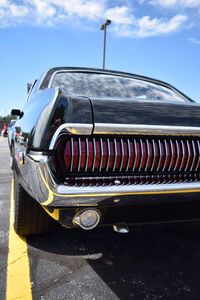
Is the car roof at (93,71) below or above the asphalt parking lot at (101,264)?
above

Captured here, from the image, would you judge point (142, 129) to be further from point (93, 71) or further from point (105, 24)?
point (105, 24)

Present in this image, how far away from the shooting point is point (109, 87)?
2973mm

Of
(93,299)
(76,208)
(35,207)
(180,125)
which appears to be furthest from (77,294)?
(180,125)

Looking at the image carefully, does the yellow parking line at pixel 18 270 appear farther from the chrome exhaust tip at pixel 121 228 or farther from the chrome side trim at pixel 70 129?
the chrome side trim at pixel 70 129

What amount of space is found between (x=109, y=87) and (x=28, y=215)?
159 centimetres

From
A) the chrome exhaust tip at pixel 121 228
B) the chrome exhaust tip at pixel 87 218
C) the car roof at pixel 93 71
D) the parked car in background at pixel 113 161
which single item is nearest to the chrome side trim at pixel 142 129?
the parked car in background at pixel 113 161

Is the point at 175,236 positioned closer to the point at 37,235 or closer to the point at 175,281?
the point at 175,281

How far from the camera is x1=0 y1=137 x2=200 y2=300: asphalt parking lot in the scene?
5.74 ft

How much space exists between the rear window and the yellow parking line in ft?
4.89

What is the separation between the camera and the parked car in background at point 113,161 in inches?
61.9

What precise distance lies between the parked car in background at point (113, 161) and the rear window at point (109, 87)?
40.1 inches

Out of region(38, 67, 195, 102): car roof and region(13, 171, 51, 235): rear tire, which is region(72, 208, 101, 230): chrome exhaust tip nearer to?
region(13, 171, 51, 235): rear tire

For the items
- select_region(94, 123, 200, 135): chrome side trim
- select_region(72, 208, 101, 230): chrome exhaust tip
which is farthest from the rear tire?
select_region(94, 123, 200, 135): chrome side trim

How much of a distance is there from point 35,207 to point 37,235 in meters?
0.47
